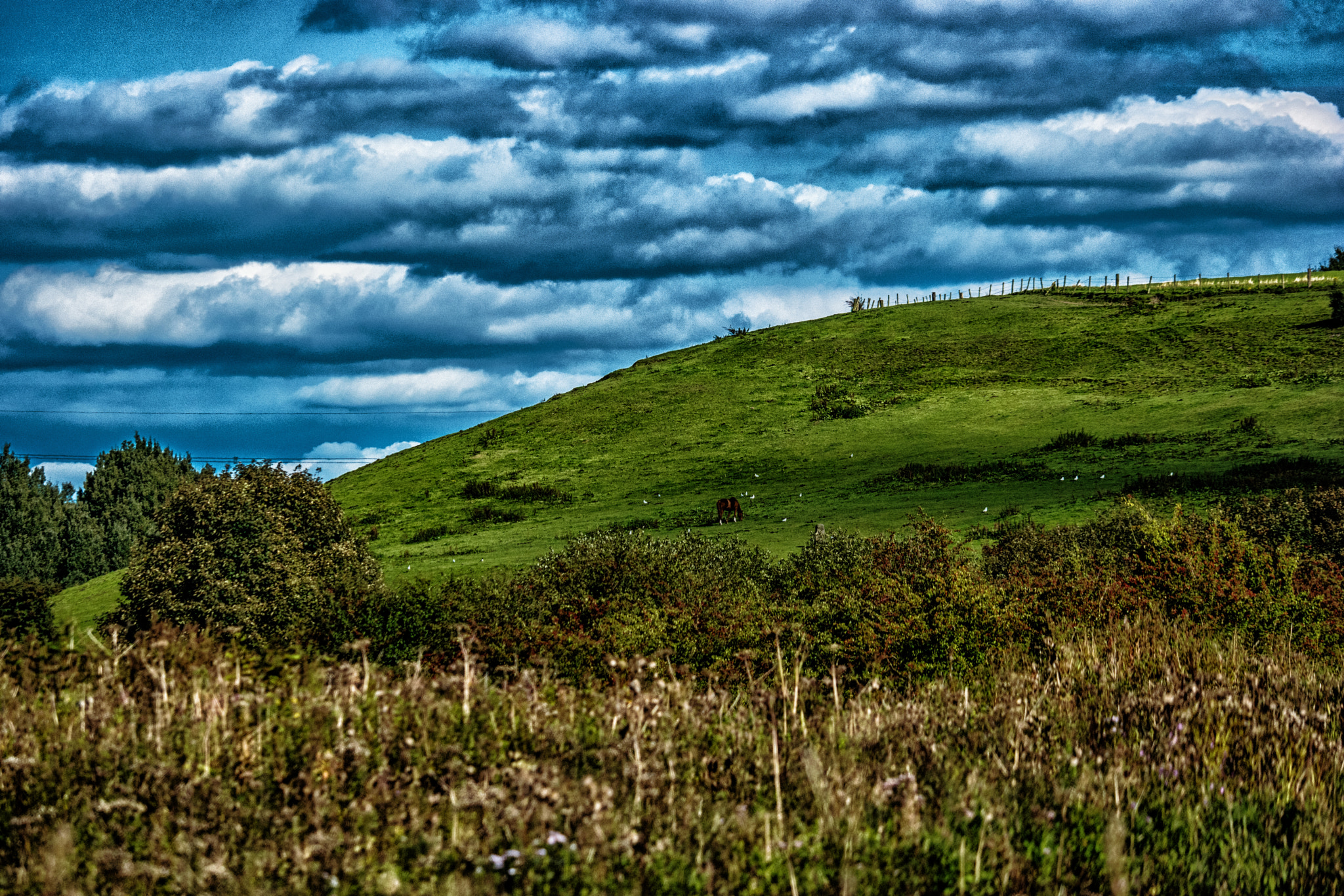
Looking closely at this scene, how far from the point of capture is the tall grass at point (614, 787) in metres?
5.30

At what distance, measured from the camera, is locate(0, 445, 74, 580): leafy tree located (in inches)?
2975

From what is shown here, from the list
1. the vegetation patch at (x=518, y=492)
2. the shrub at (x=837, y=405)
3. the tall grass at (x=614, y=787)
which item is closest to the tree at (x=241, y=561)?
the tall grass at (x=614, y=787)

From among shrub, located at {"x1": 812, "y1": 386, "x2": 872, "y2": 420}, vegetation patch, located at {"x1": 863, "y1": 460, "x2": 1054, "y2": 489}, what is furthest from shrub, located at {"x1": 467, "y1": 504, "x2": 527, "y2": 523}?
shrub, located at {"x1": 812, "y1": 386, "x2": 872, "y2": 420}

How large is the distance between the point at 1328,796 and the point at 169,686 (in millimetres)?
8776

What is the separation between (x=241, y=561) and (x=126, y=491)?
2462 inches

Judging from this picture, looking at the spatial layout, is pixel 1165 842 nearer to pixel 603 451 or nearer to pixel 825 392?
pixel 603 451

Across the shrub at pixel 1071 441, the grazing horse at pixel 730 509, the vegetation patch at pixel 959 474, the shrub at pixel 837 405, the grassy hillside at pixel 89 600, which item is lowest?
the grassy hillside at pixel 89 600

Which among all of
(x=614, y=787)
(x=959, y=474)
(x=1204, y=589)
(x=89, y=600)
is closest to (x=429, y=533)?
(x=89, y=600)

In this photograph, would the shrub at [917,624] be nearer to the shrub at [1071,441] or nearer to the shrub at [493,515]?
the shrub at [1071,441]

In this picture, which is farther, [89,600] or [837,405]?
[837,405]

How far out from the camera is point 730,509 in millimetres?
58781

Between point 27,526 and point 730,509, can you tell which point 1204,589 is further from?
point 27,526

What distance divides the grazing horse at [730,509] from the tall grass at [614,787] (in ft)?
159

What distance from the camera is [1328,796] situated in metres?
7.84
